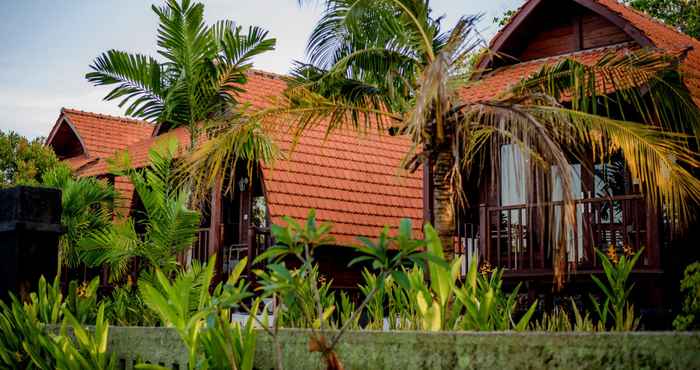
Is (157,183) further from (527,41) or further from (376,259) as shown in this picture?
(527,41)

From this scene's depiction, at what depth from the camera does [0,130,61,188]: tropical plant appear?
1949 cm

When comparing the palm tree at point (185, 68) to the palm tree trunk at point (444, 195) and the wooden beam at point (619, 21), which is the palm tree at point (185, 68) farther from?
the wooden beam at point (619, 21)

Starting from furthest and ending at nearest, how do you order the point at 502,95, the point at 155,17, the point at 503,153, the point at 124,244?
the point at 503,153
the point at 155,17
the point at 124,244
the point at 502,95

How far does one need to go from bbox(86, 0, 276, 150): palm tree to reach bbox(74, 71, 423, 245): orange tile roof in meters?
3.10

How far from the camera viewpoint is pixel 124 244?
940cm

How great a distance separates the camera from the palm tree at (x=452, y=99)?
7.39 metres

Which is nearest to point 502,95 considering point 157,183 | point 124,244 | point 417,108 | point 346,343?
point 417,108

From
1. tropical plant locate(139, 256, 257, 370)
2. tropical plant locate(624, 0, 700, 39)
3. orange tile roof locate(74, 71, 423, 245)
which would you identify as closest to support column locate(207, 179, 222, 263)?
orange tile roof locate(74, 71, 423, 245)

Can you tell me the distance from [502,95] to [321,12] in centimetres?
229

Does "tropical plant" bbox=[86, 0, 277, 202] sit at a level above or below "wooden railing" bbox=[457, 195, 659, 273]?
above

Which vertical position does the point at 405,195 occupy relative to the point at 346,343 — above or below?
above

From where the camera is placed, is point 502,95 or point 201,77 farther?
Answer: point 201,77

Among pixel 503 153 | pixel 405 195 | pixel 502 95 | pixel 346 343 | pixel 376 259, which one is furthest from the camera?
pixel 405 195

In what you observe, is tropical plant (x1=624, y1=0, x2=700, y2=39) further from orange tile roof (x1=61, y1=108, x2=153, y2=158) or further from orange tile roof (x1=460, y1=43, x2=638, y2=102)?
orange tile roof (x1=61, y1=108, x2=153, y2=158)
